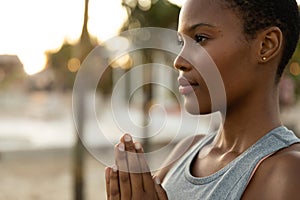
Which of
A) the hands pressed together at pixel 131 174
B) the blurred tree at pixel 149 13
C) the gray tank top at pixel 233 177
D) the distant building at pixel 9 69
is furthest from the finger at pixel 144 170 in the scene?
the distant building at pixel 9 69

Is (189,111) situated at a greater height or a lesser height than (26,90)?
lesser

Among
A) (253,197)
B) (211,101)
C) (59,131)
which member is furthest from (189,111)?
(59,131)

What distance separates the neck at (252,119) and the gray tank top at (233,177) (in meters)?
0.03

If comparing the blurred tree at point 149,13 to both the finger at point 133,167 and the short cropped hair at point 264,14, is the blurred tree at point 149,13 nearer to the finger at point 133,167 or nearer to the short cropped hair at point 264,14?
the short cropped hair at point 264,14

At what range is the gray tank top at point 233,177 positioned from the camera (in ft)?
4.67

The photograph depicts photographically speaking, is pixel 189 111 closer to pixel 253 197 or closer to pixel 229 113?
pixel 229 113

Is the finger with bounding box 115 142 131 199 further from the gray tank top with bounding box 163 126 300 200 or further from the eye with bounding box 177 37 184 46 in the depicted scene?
the eye with bounding box 177 37 184 46

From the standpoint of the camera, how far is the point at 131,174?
1.47 meters

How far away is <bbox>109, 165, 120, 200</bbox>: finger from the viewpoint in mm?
1487

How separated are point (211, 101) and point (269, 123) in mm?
164

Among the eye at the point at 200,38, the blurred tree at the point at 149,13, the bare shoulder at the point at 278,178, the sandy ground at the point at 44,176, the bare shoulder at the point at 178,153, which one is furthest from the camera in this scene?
the sandy ground at the point at 44,176

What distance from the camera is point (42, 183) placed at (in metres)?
11.4

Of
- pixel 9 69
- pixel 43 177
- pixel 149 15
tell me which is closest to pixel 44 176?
pixel 43 177

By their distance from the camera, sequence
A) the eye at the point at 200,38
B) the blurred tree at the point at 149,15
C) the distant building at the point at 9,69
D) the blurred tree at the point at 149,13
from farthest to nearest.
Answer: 1. the distant building at the point at 9,69
2. the blurred tree at the point at 149,13
3. the blurred tree at the point at 149,15
4. the eye at the point at 200,38
